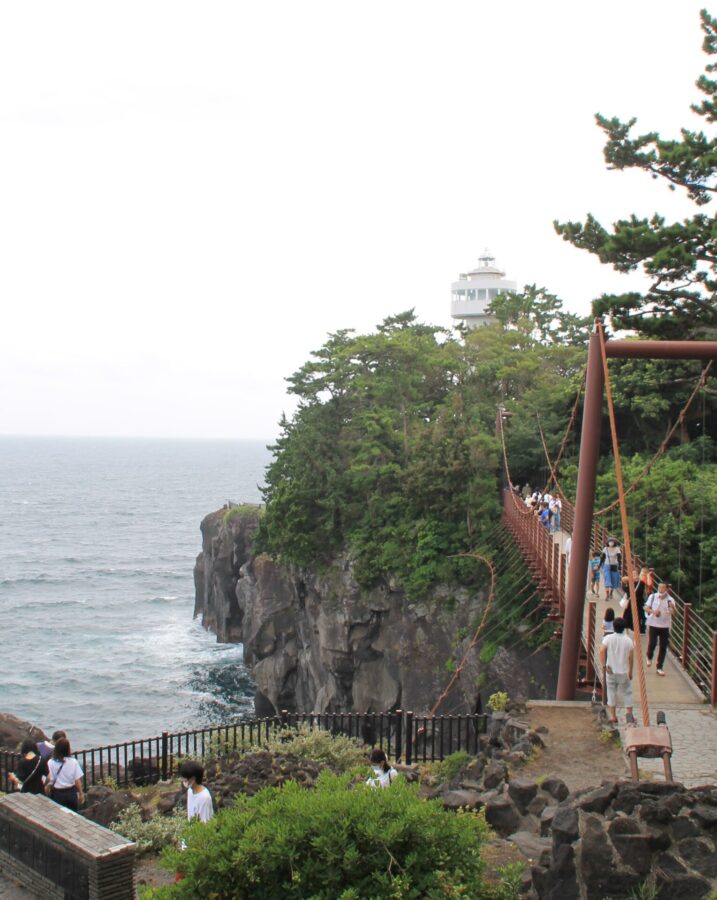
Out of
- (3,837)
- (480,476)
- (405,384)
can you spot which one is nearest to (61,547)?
(405,384)

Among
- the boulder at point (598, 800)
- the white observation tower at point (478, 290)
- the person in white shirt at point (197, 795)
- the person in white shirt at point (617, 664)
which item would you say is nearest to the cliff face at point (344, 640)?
the person in white shirt at point (617, 664)

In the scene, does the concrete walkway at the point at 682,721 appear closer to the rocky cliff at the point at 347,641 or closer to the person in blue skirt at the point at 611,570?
the person in blue skirt at the point at 611,570

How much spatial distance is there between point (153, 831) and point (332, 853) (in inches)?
235

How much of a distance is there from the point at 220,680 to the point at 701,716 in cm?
3757

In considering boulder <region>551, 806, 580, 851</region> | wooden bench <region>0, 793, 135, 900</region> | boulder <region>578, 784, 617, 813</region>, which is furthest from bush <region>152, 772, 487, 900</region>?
wooden bench <region>0, 793, 135, 900</region>

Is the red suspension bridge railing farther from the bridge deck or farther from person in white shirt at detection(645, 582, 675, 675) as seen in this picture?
person in white shirt at detection(645, 582, 675, 675)

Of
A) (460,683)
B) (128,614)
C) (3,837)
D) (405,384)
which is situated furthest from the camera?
(128,614)

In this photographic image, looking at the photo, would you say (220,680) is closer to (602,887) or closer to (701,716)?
(701,716)

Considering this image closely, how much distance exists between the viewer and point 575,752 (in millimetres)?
12352

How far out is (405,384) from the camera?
121ft

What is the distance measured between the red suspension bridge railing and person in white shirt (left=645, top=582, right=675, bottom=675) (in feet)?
1.61

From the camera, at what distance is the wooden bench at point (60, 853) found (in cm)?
865

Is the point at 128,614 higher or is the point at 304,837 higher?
the point at 304,837

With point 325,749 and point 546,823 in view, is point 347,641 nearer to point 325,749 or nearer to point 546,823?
point 325,749
